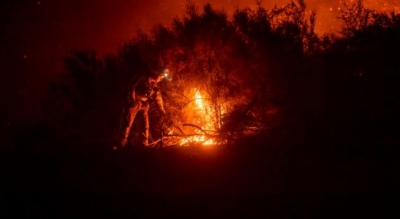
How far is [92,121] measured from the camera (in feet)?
40.9

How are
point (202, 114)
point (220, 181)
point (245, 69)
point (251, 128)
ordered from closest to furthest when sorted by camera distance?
1. point (220, 181)
2. point (251, 128)
3. point (245, 69)
4. point (202, 114)

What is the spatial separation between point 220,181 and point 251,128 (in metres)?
2.28

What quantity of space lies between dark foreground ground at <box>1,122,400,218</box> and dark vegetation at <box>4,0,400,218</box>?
0.03 meters

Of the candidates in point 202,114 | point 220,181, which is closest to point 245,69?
point 202,114

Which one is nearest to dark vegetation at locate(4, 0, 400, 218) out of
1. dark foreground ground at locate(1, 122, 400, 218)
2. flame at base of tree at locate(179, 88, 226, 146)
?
dark foreground ground at locate(1, 122, 400, 218)

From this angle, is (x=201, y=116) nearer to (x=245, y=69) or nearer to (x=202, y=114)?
(x=202, y=114)

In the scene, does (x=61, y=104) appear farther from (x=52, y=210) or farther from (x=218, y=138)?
(x=52, y=210)

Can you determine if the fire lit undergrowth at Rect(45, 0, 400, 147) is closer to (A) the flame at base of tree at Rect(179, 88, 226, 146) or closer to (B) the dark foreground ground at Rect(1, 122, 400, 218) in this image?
(A) the flame at base of tree at Rect(179, 88, 226, 146)

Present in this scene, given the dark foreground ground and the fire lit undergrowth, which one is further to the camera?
the fire lit undergrowth

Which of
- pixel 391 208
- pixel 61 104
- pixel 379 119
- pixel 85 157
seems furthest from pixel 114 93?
pixel 391 208

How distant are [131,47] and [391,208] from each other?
9796 mm

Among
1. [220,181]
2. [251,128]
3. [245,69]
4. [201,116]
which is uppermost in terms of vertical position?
[245,69]

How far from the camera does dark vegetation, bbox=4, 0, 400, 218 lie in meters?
6.13

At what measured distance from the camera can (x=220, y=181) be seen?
7.02 meters
